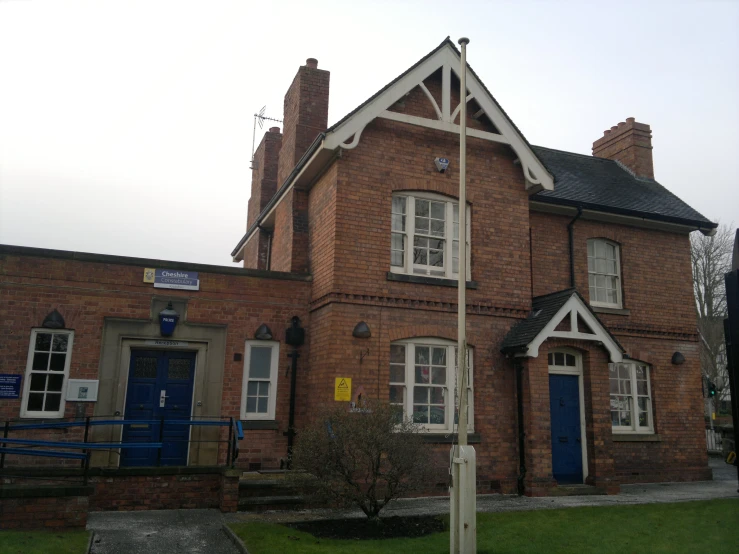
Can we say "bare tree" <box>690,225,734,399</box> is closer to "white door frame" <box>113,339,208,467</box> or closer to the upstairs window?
the upstairs window

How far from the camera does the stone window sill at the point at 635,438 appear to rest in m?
14.6

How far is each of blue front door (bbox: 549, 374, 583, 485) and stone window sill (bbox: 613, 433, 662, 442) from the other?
2.03 m

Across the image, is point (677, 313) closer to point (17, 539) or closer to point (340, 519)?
point (340, 519)

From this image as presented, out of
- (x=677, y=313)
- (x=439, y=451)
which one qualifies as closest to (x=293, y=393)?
(x=439, y=451)

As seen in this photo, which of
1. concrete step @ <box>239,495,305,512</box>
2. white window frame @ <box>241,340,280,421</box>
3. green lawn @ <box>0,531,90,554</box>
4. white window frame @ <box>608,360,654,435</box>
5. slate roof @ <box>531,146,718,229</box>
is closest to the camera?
green lawn @ <box>0,531,90,554</box>

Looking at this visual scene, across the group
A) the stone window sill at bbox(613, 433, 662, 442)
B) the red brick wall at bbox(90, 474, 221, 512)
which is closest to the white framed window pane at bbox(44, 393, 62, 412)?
the red brick wall at bbox(90, 474, 221, 512)

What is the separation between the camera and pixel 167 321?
12117 millimetres

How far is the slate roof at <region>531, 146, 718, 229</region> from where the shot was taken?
1537 centimetres

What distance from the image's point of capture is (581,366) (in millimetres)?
13234

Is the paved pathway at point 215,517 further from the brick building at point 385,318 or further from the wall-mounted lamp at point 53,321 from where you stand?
the wall-mounted lamp at point 53,321

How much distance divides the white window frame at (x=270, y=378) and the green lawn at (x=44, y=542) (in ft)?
15.1

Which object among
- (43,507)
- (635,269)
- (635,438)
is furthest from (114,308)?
(635,269)

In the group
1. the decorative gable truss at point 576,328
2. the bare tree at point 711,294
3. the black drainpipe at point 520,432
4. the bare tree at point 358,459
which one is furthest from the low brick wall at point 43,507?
the bare tree at point 711,294

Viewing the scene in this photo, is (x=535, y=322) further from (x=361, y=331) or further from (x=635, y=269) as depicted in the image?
(x=635, y=269)
